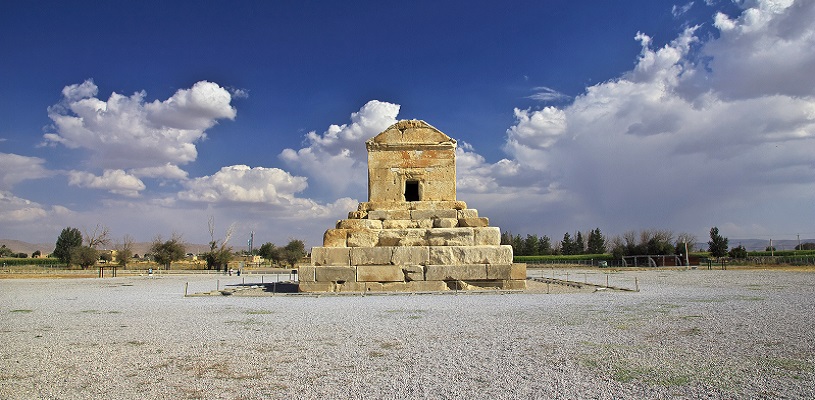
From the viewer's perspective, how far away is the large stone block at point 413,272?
1505 centimetres

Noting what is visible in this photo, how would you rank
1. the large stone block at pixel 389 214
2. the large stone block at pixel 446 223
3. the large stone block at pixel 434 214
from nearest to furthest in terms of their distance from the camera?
the large stone block at pixel 446 223 → the large stone block at pixel 434 214 → the large stone block at pixel 389 214

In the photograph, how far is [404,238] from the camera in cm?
1595

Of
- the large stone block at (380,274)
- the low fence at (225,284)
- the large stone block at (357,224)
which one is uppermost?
the large stone block at (357,224)

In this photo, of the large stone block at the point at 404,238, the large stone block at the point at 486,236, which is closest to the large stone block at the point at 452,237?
the large stone block at the point at 486,236

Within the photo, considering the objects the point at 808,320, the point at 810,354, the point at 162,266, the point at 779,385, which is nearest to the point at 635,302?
the point at 808,320

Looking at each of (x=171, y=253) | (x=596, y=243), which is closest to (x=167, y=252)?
(x=171, y=253)

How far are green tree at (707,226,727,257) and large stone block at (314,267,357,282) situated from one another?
54776 mm

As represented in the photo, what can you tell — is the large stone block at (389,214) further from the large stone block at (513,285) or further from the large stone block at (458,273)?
the large stone block at (513,285)

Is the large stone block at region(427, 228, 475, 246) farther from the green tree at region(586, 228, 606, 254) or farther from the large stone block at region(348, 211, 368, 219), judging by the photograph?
the green tree at region(586, 228, 606, 254)

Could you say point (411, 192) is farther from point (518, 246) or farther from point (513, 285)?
point (518, 246)

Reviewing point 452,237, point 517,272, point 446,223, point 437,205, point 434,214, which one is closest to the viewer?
point 517,272

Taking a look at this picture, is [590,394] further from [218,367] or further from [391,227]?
[391,227]

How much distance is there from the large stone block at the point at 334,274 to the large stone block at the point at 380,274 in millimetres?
279

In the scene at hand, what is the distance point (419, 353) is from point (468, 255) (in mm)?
9663
